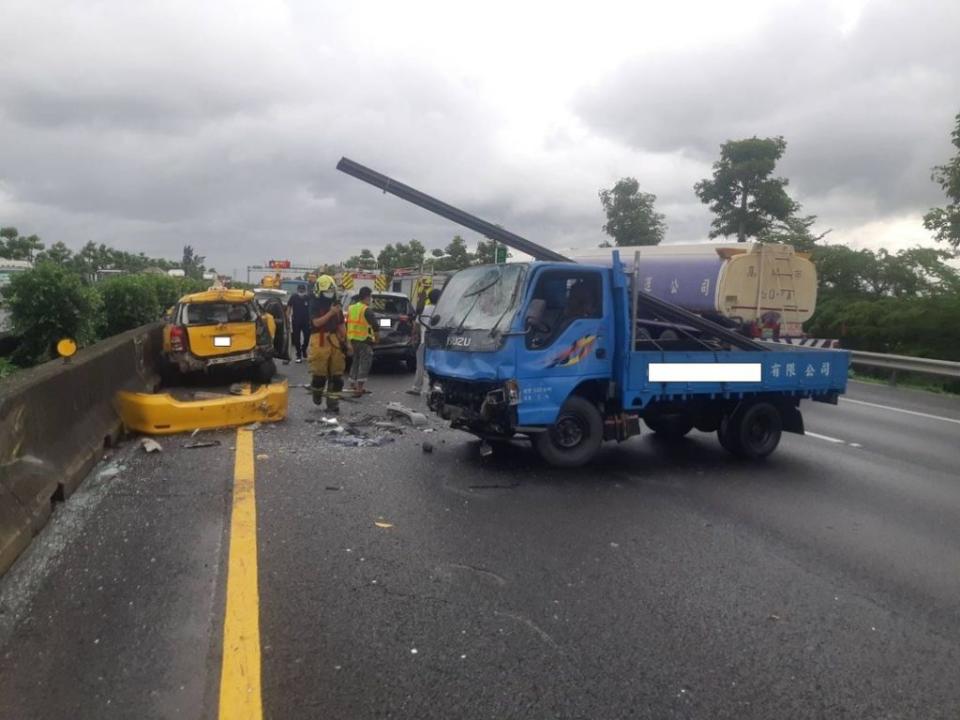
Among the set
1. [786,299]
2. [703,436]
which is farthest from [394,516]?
[786,299]

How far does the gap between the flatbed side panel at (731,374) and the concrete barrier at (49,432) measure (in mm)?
4906

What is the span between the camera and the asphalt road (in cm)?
334

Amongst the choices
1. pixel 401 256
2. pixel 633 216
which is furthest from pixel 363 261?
pixel 633 216

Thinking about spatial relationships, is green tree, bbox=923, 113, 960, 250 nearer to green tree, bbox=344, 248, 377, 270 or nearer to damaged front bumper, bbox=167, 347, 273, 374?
damaged front bumper, bbox=167, 347, 273, 374

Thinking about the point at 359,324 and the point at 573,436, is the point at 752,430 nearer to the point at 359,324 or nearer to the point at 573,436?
the point at 573,436

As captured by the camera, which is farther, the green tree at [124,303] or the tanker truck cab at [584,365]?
the green tree at [124,303]

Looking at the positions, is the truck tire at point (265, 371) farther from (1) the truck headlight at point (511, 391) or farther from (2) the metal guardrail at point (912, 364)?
(2) the metal guardrail at point (912, 364)

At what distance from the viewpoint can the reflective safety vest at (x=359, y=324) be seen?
39.0 ft

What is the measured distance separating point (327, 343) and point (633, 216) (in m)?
22.2

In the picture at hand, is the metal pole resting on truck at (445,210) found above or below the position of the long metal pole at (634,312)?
above

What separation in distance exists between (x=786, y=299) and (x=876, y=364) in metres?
6.11

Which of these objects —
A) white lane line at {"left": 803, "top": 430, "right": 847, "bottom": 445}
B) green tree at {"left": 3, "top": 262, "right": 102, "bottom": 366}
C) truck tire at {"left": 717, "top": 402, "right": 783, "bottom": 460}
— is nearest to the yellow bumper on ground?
green tree at {"left": 3, "top": 262, "right": 102, "bottom": 366}

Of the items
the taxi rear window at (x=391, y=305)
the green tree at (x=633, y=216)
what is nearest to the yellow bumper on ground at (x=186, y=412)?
the taxi rear window at (x=391, y=305)

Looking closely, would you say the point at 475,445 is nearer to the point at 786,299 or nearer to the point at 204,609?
the point at 204,609
